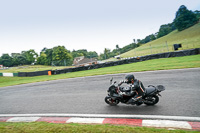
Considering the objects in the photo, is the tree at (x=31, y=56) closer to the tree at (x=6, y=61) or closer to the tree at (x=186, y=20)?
the tree at (x=6, y=61)

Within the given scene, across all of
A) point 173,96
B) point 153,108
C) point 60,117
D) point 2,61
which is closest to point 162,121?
point 153,108

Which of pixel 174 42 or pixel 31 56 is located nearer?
pixel 174 42

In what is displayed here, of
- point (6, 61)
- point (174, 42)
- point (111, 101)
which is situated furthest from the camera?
point (6, 61)

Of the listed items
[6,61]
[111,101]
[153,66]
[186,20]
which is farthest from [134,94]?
[186,20]

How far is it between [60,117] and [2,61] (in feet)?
245

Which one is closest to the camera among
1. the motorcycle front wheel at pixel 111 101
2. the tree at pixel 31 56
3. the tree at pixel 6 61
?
the motorcycle front wheel at pixel 111 101

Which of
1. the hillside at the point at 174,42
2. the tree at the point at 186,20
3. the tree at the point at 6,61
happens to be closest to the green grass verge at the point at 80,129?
the hillside at the point at 174,42

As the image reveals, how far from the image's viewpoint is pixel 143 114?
15.4 ft

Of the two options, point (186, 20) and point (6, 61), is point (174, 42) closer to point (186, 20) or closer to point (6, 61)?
point (186, 20)

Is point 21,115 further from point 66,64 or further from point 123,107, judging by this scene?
point 66,64

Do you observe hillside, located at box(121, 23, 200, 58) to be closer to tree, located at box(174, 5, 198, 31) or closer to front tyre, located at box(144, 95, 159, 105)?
tree, located at box(174, 5, 198, 31)

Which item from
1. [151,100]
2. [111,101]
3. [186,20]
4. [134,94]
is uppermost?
[186,20]

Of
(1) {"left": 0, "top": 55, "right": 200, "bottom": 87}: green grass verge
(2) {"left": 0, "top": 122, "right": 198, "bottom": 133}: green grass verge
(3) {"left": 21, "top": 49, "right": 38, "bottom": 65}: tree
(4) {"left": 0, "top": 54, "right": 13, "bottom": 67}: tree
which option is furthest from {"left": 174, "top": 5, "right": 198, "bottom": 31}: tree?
(4) {"left": 0, "top": 54, "right": 13, "bottom": 67}: tree

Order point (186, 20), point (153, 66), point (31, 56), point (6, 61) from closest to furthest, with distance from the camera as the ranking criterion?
point (153, 66)
point (6, 61)
point (31, 56)
point (186, 20)
